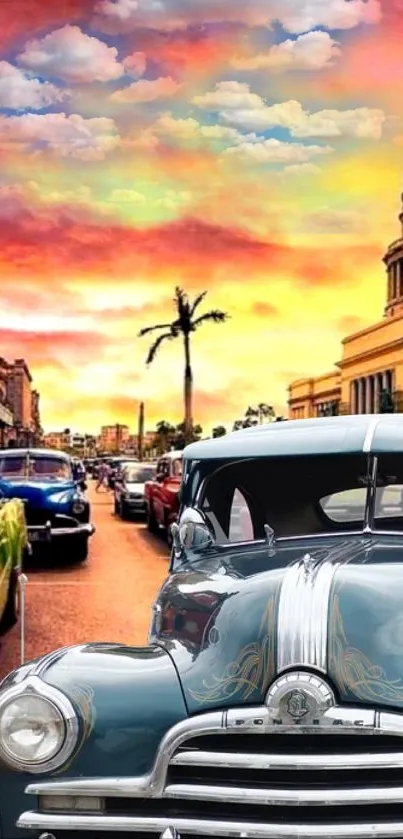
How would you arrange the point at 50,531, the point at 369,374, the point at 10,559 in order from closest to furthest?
1. the point at 10,559
2. the point at 50,531
3. the point at 369,374

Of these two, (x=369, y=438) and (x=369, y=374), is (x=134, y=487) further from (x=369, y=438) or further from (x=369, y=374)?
(x=369, y=374)

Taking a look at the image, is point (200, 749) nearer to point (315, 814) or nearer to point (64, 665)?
point (315, 814)

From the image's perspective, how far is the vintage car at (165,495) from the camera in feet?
62.1

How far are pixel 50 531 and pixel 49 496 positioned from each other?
492 millimetres

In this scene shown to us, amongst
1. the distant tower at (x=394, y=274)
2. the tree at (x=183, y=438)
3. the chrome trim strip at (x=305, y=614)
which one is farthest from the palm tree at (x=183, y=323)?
the distant tower at (x=394, y=274)

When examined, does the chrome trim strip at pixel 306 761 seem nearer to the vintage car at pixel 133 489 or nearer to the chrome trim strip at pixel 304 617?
the chrome trim strip at pixel 304 617

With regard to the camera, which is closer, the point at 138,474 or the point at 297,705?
the point at 297,705

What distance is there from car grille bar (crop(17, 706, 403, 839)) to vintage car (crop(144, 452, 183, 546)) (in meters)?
15.1

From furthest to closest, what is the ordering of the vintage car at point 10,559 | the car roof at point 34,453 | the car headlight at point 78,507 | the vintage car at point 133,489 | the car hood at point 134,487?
the car hood at point 134,487
the vintage car at point 133,489
the car roof at point 34,453
the car headlight at point 78,507
the vintage car at point 10,559

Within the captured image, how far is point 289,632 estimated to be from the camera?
3.22 metres

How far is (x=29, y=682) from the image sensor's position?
Result: 3.29 metres

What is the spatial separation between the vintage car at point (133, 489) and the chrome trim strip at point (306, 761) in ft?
81.3

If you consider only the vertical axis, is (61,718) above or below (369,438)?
below

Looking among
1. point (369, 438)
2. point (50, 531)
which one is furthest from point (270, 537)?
point (50, 531)
